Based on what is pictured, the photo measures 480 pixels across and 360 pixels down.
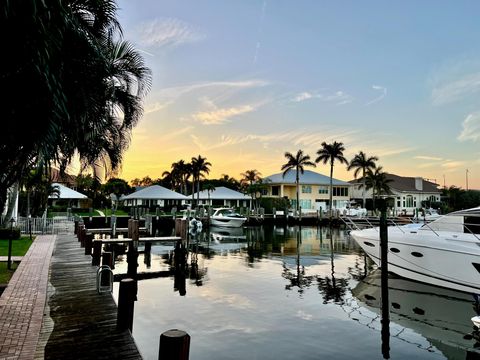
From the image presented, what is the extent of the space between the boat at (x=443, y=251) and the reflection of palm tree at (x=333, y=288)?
2733 millimetres

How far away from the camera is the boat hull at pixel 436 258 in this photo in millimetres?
15109

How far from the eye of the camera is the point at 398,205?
3174 inches

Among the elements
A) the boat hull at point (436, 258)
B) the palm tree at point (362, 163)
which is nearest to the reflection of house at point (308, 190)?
the palm tree at point (362, 163)

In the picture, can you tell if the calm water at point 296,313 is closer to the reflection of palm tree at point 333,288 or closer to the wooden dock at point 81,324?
the reflection of palm tree at point 333,288

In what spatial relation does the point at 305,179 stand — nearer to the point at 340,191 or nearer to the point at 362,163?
the point at 340,191

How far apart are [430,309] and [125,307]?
11193 millimetres

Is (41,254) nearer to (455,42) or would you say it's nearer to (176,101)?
(176,101)

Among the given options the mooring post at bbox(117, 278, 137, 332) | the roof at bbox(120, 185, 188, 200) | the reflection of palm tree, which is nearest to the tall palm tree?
the roof at bbox(120, 185, 188, 200)

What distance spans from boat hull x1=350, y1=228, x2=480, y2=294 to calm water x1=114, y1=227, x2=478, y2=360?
1.83 feet

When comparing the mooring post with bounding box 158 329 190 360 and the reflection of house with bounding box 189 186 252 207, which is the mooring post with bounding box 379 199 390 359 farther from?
the reflection of house with bounding box 189 186 252 207

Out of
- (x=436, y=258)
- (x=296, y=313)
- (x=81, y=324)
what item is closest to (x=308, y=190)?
(x=436, y=258)

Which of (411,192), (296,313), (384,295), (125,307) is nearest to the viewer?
(125,307)

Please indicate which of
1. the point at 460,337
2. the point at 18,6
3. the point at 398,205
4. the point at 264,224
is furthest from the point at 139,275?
the point at 398,205

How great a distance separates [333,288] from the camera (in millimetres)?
17422
